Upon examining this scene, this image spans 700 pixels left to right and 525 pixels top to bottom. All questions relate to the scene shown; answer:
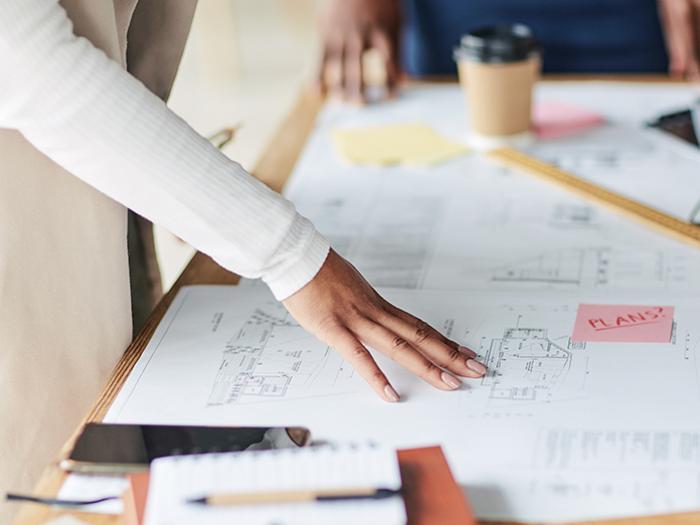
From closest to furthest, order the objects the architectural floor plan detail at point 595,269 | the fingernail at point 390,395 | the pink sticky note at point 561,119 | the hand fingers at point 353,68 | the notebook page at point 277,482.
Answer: the notebook page at point 277,482
the fingernail at point 390,395
the architectural floor plan detail at point 595,269
the pink sticky note at point 561,119
the hand fingers at point 353,68

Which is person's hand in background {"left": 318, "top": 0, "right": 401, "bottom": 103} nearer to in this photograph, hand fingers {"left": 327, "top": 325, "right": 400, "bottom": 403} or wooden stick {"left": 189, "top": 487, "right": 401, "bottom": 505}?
hand fingers {"left": 327, "top": 325, "right": 400, "bottom": 403}

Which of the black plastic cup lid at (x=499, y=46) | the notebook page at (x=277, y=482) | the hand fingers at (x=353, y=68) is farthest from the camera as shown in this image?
the hand fingers at (x=353, y=68)

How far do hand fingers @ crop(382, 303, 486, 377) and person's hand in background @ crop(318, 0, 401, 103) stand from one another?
2.48 ft

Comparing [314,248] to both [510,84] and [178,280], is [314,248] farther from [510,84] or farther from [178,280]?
[510,84]

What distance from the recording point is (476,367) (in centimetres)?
86

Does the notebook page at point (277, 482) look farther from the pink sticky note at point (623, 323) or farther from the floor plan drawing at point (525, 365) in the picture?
the pink sticky note at point (623, 323)

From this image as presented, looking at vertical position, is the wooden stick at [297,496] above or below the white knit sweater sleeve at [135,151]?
below

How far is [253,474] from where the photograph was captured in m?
0.68

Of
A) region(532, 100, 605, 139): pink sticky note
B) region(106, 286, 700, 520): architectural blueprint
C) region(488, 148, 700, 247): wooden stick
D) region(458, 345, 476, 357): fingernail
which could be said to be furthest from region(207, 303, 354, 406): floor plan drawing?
region(532, 100, 605, 139): pink sticky note

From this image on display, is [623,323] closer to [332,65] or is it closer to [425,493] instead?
[425,493]

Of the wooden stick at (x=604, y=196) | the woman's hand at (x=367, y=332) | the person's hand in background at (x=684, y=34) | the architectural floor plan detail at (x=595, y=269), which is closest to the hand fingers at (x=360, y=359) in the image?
the woman's hand at (x=367, y=332)

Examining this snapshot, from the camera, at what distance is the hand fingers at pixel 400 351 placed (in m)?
0.84

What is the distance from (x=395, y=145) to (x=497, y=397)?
644 mm

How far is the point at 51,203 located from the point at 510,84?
69cm
